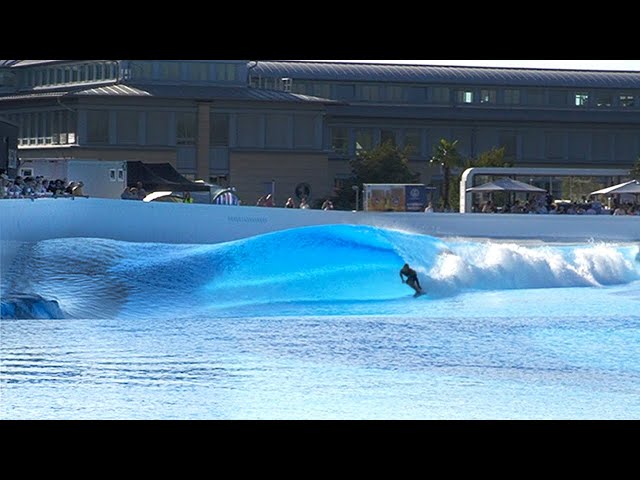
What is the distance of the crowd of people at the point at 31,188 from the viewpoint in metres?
28.7

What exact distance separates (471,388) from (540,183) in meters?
39.7

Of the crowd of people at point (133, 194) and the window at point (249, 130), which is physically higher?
the window at point (249, 130)

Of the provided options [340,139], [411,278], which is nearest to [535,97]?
[340,139]

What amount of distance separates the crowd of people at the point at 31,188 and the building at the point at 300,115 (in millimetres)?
18437

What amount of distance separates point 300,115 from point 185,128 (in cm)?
464

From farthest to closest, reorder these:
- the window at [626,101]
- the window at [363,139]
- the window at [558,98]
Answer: the window at [626,101] → the window at [558,98] → the window at [363,139]

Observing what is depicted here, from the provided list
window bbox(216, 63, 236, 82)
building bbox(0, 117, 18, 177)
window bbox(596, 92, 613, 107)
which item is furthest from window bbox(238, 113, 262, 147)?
building bbox(0, 117, 18, 177)

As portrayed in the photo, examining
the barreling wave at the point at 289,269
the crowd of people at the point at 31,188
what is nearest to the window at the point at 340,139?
the barreling wave at the point at 289,269

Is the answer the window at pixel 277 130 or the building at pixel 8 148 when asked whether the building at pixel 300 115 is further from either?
the building at pixel 8 148

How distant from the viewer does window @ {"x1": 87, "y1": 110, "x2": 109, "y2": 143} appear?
51.9 meters

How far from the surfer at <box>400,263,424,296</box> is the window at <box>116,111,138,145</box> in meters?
22.0

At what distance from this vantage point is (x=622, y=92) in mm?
66125

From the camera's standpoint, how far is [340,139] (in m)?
60.6

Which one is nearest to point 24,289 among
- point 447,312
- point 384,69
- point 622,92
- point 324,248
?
point 447,312
